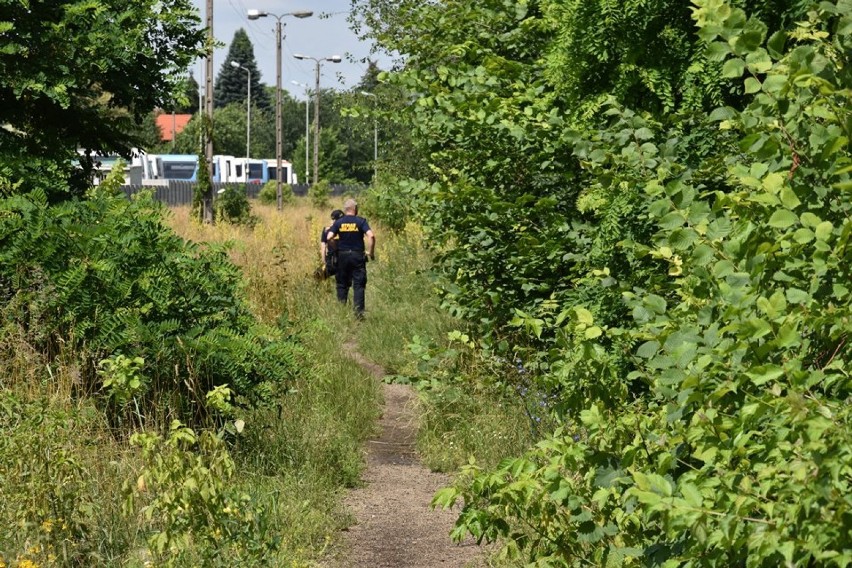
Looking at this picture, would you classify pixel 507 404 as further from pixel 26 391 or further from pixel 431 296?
pixel 431 296

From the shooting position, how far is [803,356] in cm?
251

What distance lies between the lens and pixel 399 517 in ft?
20.7

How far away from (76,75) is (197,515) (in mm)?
4103

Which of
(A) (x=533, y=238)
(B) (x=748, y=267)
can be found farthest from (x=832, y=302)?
(A) (x=533, y=238)

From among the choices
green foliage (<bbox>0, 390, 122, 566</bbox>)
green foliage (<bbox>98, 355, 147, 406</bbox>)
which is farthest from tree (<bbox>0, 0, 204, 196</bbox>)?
green foliage (<bbox>0, 390, 122, 566</bbox>)

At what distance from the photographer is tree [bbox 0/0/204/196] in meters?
7.10

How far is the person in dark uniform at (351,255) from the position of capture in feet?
46.3

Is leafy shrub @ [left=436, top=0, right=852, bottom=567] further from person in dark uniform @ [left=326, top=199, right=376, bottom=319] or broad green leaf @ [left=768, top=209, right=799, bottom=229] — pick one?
person in dark uniform @ [left=326, top=199, right=376, bottom=319]

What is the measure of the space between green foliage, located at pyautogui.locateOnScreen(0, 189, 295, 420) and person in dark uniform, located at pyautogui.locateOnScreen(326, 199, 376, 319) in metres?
7.47

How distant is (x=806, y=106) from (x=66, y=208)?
5.10 metres

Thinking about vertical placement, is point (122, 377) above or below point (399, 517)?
above

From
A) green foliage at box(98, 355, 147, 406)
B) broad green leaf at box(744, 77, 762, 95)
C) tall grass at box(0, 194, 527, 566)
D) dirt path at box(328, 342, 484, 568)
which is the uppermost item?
broad green leaf at box(744, 77, 762, 95)

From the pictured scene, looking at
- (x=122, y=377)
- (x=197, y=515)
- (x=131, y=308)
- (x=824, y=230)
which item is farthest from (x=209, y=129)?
(x=824, y=230)

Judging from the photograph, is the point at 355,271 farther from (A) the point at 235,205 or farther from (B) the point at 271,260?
(A) the point at 235,205
